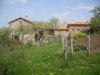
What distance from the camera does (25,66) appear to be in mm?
7730

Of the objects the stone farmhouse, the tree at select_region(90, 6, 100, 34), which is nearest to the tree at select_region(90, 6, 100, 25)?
the tree at select_region(90, 6, 100, 34)

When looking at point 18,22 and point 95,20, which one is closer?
point 95,20

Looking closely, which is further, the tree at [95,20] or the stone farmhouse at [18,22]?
the stone farmhouse at [18,22]

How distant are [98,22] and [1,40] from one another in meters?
28.5

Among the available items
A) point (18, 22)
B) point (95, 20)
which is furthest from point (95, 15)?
point (18, 22)

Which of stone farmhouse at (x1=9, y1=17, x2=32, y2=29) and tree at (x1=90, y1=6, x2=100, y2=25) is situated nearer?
tree at (x1=90, y1=6, x2=100, y2=25)

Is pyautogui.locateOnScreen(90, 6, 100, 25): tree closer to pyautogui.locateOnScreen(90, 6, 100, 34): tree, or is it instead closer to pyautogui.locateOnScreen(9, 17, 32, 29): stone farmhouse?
pyautogui.locateOnScreen(90, 6, 100, 34): tree

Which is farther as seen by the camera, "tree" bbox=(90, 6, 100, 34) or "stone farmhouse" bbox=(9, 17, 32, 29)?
"stone farmhouse" bbox=(9, 17, 32, 29)

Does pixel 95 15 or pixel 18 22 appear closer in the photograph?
pixel 95 15

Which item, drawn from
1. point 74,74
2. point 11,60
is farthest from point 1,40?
point 74,74

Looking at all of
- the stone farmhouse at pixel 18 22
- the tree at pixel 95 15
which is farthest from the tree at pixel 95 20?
the stone farmhouse at pixel 18 22

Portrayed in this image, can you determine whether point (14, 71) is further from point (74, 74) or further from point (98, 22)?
point (98, 22)

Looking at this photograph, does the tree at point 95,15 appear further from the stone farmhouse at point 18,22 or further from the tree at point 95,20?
the stone farmhouse at point 18,22

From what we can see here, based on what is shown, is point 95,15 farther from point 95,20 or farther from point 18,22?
point 18,22
